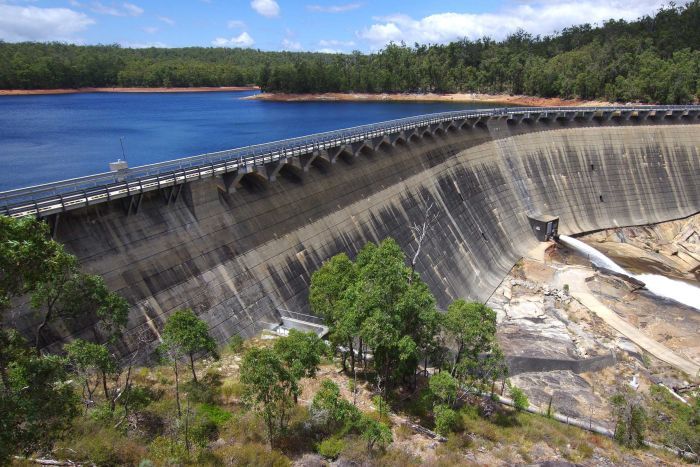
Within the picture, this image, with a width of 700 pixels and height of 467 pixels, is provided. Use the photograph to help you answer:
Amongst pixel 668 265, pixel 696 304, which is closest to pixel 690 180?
pixel 668 265

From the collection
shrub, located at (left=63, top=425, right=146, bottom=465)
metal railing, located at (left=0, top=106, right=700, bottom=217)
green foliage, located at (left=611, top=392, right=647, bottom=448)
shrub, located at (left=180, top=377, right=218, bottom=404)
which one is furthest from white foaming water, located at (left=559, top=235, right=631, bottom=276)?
shrub, located at (left=63, top=425, right=146, bottom=465)

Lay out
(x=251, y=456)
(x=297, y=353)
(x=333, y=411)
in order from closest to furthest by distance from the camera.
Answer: (x=251, y=456) → (x=333, y=411) → (x=297, y=353)

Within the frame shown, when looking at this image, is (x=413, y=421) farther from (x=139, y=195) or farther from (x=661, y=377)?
(x=661, y=377)

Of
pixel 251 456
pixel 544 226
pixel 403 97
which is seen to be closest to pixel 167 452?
pixel 251 456

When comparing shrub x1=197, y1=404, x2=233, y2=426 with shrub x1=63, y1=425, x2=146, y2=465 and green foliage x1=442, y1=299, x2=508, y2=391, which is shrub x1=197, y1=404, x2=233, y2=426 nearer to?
shrub x1=63, y1=425, x2=146, y2=465

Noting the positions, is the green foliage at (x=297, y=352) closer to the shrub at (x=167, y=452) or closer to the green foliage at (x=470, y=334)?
the shrub at (x=167, y=452)

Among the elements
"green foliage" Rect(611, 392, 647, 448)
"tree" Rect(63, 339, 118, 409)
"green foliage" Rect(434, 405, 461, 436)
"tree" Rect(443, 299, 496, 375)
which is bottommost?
"green foliage" Rect(611, 392, 647, 448)

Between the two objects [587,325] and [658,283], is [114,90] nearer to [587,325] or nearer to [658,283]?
[587,325]
